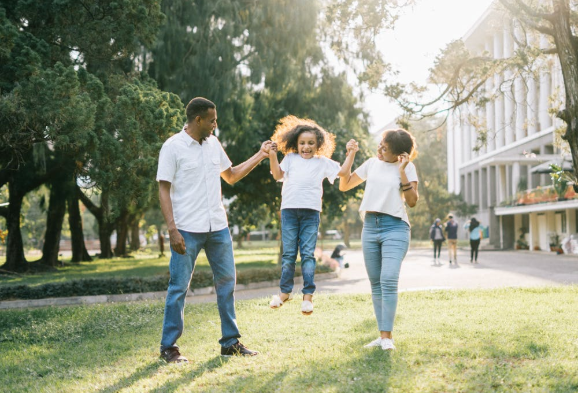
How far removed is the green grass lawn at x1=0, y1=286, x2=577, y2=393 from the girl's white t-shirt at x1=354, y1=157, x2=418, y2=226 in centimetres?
129

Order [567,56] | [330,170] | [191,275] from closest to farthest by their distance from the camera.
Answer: [191,275] → [330,170] → [567,56]

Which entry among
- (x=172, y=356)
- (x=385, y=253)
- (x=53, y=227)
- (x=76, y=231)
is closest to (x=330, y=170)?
(x=385, y=253)

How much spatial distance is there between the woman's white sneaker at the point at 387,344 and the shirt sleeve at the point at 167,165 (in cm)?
241

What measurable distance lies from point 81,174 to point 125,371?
8.05 metres

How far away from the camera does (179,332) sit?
5555 mm

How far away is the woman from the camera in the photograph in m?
5.62

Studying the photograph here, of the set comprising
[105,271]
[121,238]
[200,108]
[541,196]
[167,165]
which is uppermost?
[541,196]

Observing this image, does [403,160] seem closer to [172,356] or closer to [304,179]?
[304,179]

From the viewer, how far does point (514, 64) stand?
12570mm

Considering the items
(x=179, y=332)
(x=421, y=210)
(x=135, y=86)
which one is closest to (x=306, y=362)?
(x=179, y=332)

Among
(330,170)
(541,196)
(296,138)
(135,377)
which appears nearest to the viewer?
(135,377)

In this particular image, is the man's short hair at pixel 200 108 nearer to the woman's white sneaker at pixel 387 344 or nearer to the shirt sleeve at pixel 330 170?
the shirt sleeve at pixel 330 170

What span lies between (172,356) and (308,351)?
1277 millimetres

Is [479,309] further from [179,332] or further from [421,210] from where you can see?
[421,210]
